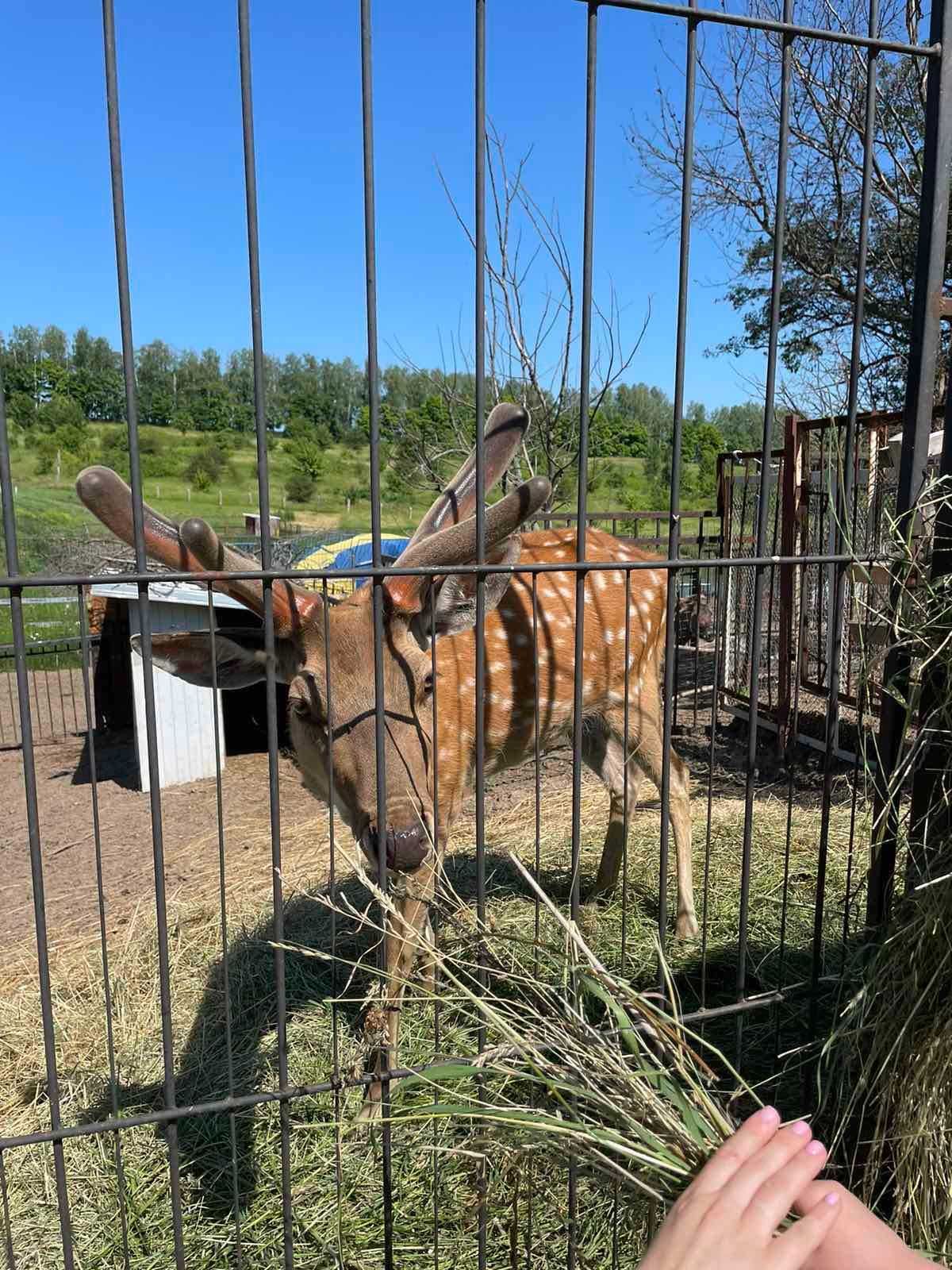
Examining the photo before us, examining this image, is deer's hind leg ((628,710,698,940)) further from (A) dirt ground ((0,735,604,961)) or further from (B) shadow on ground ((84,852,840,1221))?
(A) dirt ground ((0,735,604,961))

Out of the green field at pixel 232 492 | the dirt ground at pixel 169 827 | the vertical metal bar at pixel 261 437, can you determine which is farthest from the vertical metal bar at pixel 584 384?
the green field at pixel 232 492

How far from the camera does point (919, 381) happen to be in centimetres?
222

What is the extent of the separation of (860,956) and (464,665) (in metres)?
2.24

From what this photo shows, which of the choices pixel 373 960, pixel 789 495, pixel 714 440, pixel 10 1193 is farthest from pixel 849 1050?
pixel 714 440

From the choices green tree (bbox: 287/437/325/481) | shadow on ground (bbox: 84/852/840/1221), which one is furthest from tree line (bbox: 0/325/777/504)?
shadow on ground (bbox: 84/852/840/1221)

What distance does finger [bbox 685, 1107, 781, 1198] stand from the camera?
1.23 meters

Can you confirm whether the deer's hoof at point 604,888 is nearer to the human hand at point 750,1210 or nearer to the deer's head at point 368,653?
the deer's head at point 368,653

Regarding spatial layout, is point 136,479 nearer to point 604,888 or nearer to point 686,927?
point 686,927

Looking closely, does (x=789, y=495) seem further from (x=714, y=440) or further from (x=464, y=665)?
(x=714, y=440)

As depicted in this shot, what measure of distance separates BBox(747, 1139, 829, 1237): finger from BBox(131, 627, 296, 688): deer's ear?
1985 mm

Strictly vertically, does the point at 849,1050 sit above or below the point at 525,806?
above

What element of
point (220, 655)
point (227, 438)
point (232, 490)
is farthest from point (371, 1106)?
point (227, 438)

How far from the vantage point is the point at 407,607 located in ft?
9.46

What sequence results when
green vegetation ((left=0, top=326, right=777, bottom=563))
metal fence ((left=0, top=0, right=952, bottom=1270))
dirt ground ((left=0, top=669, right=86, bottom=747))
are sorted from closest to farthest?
metal fence ((left=0, top=0, right=952, bottom=1270)) → dirt ground ((left=0, top=669, right=86, bottom=747)) → green vegetation ((left=0, top=326, right=777, bottom=563))
